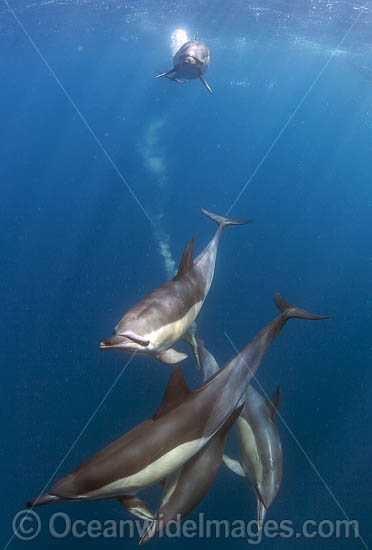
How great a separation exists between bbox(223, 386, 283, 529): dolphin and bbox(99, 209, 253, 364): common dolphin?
1270mm

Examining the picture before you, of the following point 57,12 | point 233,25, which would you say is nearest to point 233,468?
point 233,25

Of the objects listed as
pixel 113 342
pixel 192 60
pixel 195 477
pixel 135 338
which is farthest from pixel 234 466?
pixel 192 60

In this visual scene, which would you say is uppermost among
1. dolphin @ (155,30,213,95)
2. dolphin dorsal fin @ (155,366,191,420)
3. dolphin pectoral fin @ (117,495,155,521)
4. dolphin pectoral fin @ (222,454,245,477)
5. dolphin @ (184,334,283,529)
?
dolphin @ (155,30,213,95)

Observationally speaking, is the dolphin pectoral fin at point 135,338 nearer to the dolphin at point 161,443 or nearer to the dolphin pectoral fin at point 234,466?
the dolphin at point 161,443

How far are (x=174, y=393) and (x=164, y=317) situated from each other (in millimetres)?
1023

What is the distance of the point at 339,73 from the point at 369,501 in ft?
99.0

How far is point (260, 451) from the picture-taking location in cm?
427

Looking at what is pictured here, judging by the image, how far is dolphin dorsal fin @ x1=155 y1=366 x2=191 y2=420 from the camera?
3.01 metres

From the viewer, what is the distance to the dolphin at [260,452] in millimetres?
4169

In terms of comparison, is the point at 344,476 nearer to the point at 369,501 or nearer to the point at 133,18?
the point at 369,501

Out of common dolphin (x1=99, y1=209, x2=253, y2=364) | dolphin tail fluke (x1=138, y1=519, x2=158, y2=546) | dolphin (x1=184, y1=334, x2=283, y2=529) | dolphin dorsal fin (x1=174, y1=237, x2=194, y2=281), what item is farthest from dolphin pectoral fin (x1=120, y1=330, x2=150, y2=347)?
dolphin (x1=184, y1=334, x2=283, y2=529)

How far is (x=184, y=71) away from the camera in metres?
9.93

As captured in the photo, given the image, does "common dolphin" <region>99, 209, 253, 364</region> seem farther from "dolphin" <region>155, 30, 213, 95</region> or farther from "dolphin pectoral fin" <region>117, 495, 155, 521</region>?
"dolphin" <region>155, 30, 213, 95</region>

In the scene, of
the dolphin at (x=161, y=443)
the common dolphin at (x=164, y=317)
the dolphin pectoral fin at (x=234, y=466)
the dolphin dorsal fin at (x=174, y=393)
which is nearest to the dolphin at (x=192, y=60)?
the common dolphin at (x=164, y=317)
